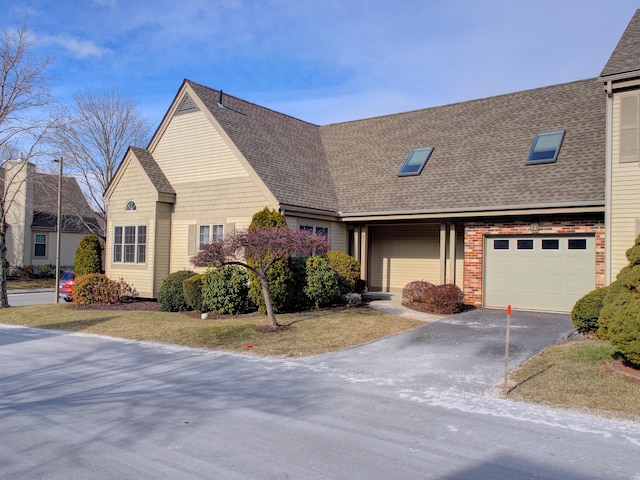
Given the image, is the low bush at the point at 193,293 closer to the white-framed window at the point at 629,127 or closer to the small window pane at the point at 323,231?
the small window pane at the point at 323,231

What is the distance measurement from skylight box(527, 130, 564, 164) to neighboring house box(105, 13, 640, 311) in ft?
0.17

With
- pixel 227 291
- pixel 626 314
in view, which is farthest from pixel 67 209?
pixel 626 314

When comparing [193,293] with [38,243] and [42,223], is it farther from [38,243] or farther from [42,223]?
[38,243]

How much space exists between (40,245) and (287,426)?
36061 millimetres

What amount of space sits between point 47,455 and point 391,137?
62.0ft

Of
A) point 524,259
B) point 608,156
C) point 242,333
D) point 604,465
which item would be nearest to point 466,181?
point 524,259

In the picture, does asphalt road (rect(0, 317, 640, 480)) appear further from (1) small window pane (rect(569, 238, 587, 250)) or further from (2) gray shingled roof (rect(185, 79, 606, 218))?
(2) gray shingled roof (rect(185, 79, 606, 218))

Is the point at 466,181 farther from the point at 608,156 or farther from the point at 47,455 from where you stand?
the point at 47,455

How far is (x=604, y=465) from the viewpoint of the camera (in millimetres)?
5160

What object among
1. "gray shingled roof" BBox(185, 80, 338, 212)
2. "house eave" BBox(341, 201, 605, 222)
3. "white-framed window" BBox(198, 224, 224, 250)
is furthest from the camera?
"white-framed window" BBox(198, 224, 224, 250)

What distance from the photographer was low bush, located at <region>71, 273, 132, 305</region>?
19431 mm

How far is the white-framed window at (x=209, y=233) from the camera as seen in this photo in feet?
62.0

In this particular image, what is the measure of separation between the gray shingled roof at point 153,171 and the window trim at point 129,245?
1.66m

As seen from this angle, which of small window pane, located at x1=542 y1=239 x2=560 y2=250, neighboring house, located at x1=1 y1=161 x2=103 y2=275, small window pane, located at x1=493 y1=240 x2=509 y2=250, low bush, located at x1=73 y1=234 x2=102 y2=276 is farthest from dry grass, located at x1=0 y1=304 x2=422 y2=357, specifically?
neighboring house, located at x1=1 y1=161 x2=103 y2=275
